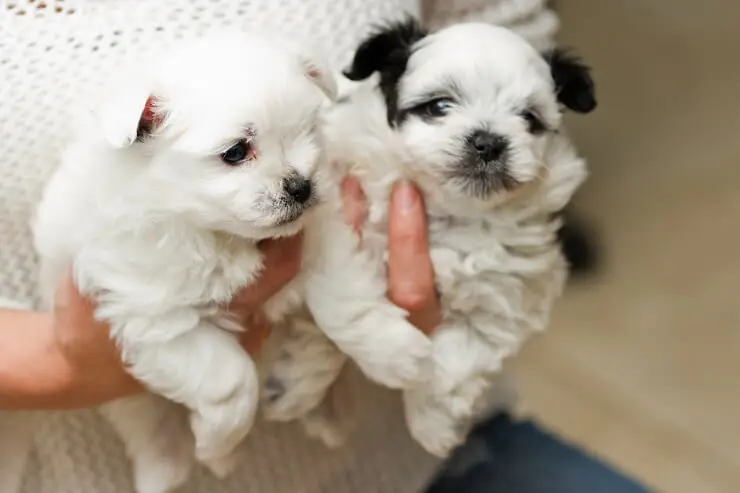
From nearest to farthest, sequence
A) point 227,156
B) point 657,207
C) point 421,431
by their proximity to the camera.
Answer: point 227,156
point 421,431
point 657,207

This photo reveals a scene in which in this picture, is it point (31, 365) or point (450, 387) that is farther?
point (450, 387)

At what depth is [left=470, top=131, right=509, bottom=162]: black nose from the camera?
1.14 m

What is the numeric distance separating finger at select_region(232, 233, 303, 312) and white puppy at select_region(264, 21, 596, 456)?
0.52 feet

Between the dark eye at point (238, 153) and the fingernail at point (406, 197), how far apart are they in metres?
0.33

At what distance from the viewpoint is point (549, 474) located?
1.44 meters

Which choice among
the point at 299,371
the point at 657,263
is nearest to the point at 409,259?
the point at 299,371

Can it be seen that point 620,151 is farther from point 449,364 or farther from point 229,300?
point 229,300

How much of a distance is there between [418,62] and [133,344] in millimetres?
526

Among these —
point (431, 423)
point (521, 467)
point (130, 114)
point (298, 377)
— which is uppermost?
point (130, 114)

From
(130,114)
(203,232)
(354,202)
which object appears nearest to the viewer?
(130,114)

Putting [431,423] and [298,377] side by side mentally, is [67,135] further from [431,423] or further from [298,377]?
[431,423]

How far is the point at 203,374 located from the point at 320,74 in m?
0.37

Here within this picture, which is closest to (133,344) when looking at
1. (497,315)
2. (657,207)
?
(497,315)

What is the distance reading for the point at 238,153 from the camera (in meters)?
0.91
